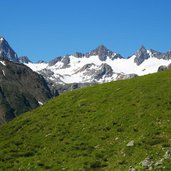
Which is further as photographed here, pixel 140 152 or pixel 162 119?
pixel 162 119

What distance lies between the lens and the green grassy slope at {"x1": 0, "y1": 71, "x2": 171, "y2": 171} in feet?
116

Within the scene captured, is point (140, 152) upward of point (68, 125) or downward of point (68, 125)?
downward

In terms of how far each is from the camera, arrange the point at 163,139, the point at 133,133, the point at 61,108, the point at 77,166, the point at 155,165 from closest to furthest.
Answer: the point at 155,165
the point at 77,166
the point at 163,139
the point at 133,133
the point at 61,108

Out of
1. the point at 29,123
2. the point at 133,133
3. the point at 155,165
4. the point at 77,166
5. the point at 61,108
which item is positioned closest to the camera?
the point at 155,165

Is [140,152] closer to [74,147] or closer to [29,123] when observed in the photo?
[74,147]

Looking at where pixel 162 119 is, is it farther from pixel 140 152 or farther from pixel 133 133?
pixel 140 152

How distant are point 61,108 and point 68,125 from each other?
296 inches

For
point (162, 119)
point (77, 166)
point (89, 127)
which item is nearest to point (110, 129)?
point (89, 127)

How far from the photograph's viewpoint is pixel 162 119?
41.6m

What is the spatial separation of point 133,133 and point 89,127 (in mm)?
5471

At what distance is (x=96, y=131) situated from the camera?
4219 centimetres

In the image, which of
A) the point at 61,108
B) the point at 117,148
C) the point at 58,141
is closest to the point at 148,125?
the point at 117,148

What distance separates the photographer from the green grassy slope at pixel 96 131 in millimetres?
35469

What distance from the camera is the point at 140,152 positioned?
35000 millimetres
